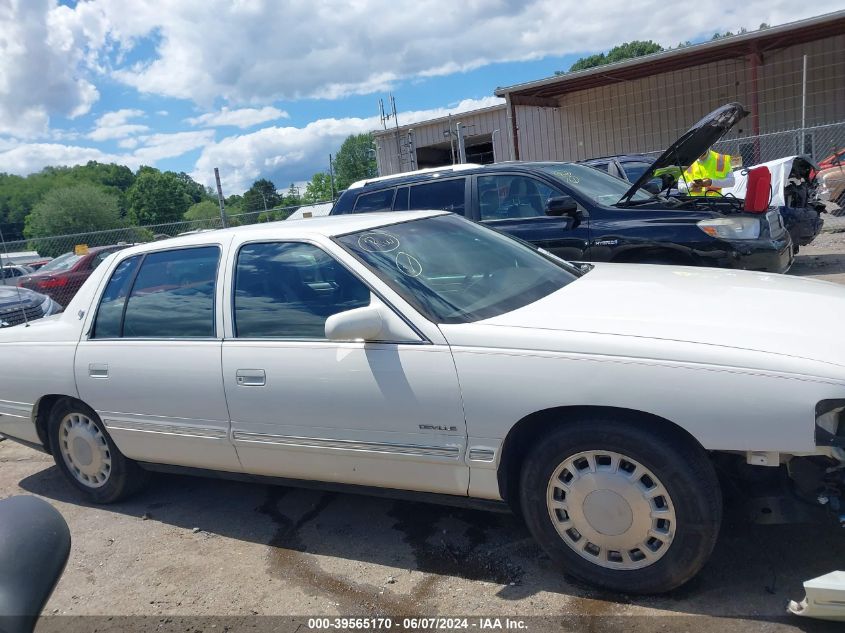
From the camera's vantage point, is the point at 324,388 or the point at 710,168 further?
the point at 710,168

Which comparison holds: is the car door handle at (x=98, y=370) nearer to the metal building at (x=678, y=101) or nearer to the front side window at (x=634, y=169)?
the front side window at (x=634, y=169)

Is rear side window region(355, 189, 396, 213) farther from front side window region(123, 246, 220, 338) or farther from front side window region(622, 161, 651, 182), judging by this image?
front side window region(622, 161, 651, 182)

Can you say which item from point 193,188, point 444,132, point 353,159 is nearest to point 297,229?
point 444,132

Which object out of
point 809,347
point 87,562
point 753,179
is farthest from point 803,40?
point 87,562

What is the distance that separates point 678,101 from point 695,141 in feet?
59.9

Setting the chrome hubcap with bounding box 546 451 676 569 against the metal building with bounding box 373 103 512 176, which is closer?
the chrome hubcap with bounding box 546 451 676 569

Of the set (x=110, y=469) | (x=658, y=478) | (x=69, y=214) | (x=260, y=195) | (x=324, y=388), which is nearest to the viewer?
(x=658, y=478)

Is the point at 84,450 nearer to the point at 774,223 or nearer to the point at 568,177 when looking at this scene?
the point at 568,177

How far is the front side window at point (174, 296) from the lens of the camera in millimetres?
3666

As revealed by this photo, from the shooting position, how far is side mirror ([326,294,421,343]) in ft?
9.48

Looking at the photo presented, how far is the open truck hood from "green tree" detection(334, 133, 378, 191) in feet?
207

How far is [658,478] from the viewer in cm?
255

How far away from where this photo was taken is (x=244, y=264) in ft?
11.8

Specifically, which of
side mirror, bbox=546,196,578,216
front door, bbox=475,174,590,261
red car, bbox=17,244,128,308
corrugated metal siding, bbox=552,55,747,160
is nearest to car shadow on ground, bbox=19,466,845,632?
side mirror, bbox=546,196,578,216
